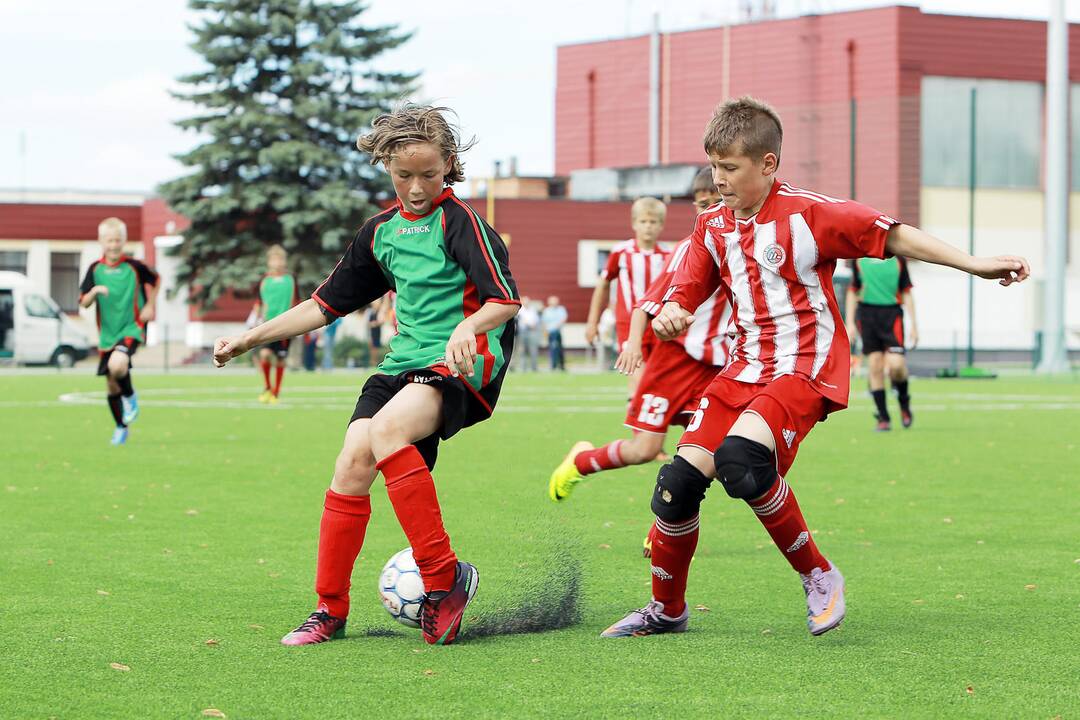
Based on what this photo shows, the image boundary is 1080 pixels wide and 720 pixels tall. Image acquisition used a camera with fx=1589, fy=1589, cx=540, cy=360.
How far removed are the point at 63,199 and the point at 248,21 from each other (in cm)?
1895

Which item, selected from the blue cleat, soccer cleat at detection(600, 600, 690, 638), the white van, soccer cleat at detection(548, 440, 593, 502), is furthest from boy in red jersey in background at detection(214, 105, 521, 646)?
the white van

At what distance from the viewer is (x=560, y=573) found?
629cm

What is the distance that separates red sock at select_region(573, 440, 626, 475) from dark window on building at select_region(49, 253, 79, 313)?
4910cm

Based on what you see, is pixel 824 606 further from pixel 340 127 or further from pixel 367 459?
pixel 340 127

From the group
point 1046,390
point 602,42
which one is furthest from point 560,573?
point 602,42

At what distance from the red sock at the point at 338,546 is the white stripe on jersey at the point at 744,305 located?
144cm

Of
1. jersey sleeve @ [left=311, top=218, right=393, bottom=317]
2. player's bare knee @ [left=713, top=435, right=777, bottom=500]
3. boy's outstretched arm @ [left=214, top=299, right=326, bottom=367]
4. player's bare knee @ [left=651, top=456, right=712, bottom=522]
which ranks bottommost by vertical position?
player's bare knee @ [left=651, top=456, right=712, bottom=522]

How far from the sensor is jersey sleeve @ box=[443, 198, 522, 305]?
5.41m

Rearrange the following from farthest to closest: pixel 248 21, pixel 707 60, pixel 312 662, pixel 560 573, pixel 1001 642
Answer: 1. pixel 707 60
2. pixel 248 21
3. pixel 560 573
4. pixel 1001 642
5. pixel 312 662

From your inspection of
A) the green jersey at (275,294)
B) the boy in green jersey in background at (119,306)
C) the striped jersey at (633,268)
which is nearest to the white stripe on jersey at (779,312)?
the striped jersey at (633,268)

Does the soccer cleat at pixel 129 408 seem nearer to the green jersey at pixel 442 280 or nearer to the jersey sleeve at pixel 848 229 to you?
the green jersey at pixel 442 280

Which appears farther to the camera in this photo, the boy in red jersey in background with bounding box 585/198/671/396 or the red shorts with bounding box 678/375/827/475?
the boy in red jersey in background with bounding box 585/198/671/396

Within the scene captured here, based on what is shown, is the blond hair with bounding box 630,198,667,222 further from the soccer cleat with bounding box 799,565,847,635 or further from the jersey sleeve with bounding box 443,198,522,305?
the soccer cleat with bounding box 799,565,847,635

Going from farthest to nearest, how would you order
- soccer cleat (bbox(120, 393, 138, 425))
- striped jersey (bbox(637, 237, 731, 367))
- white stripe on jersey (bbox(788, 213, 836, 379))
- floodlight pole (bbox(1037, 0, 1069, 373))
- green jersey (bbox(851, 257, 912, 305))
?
floodlight pole (bbox(1037, 0, 1069, 373)), green jersey (bbox(851, 257, 912, 305)), soccer cleat (bbox(120, 393, 138, 425)), striped jersey (bbox(637, 237, 731, 367)), white stripe on jersey (bbox(788, 213, 836, 379))
